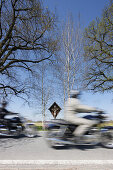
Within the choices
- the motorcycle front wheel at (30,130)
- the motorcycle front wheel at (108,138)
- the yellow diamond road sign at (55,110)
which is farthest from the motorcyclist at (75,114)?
the yellow diamond road sign at (55,110)

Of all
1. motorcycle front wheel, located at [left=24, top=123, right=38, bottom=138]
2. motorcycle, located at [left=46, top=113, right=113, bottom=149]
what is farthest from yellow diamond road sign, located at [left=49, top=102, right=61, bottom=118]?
motorcycle, located at [left=46, top=113, right=113, bottom=149]

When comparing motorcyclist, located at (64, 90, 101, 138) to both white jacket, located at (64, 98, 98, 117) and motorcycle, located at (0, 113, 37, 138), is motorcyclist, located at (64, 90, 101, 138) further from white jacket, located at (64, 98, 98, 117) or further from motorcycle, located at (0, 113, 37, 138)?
motorcycle, located at (0, 113, 37, 138)

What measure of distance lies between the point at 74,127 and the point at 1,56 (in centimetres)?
732

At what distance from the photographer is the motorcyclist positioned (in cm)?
500

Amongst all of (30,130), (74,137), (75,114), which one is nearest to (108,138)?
(74,137)

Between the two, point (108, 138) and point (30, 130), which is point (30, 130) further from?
point (108, 138)

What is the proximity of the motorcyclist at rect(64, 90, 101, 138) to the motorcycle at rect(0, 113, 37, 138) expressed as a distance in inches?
113

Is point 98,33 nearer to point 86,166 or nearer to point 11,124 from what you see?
point 11,124

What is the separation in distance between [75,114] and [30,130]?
3.49 metres

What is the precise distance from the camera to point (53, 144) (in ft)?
17.5

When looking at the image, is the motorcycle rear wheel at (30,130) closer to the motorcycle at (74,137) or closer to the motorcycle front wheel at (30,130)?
the motorcycle front wheel at (30,130)

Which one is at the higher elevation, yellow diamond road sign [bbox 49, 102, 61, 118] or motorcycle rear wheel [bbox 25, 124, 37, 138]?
yellow diamond road sign [bbox 49, 102, 61, 118]

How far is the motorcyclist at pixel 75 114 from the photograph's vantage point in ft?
16.4

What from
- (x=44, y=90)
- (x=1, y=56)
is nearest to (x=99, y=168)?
(x=1, y=56)
